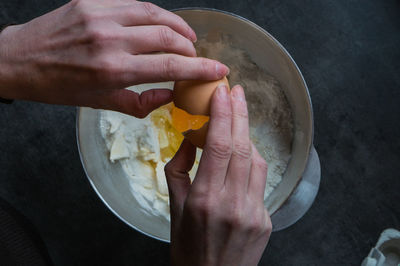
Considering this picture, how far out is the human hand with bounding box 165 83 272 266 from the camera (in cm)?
65

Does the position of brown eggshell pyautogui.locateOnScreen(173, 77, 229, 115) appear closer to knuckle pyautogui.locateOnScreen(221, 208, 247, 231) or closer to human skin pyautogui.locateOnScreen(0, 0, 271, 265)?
human skin pyautogui.locateOnScreen(0, 0, 271, 265)

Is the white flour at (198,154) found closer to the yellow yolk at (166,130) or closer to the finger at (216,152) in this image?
the yellow yolk at (166,130)

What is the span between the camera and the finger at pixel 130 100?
2.51 feet

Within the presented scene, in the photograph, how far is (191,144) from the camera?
84cm

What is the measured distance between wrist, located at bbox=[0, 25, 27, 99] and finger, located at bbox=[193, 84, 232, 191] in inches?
17.3

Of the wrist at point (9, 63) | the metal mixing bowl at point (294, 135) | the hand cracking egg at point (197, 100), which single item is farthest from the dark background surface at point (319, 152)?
the hand cracking egg at point (197, 100)

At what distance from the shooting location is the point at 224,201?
2.16ft

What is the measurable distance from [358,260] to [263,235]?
26.7 inches

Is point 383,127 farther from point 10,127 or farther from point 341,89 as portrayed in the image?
point 10,127

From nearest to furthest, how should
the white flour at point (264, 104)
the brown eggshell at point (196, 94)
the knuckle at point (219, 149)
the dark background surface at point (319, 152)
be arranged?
1. the knuckle at point (219, 149)
2. the brown eggshell at point (196, 94)
3. the white flour at point (264, 104)
4. the dark background surface at point (319, 152)

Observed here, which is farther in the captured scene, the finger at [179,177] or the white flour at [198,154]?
the white flour at [198,154]

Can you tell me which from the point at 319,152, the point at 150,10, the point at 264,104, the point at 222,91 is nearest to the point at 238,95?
the point at 222,91

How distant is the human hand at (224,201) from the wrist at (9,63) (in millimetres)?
433

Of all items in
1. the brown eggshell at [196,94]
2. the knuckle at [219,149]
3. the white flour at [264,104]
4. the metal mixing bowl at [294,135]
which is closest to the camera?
the knuckle at [219,149]
